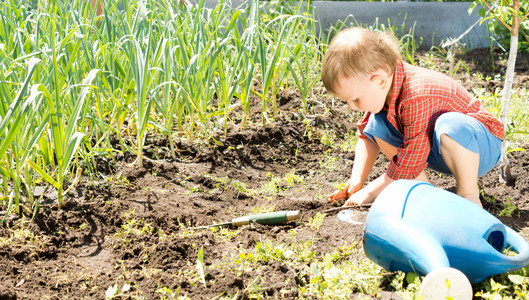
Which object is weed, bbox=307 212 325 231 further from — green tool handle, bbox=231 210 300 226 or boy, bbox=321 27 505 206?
boy, bbox=321 27 505 206

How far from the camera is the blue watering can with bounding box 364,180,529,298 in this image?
4.44 ft

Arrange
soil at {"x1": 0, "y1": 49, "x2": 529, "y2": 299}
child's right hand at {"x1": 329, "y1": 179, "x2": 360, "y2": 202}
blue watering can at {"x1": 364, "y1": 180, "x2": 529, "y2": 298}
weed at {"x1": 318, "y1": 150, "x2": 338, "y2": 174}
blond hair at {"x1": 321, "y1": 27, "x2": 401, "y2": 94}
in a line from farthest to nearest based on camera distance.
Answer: weed at {"x1": 318, "y1": 150, "x2": 338, "y2": 174}
child's right hand at {"x1": 329, "y1": 179, "x2": 360, "y2": 202}
blond hair at {"x1": 321, "y1": 27, "x2": 401, "y2": 94}
soil at {"x1": 0, "y1": 49, "x2": 529, "y2": 299}
blue watering can at {"x1": 364, "y1": 180, "x2": 529, "y2": 298}

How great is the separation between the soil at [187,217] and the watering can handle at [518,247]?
13.2 inches

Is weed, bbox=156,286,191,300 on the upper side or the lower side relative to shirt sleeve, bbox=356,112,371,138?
lower

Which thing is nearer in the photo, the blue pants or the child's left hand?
the blue pants

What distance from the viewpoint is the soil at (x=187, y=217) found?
1.51 meters

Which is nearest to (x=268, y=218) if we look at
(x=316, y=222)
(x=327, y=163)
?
(x=316, y=222)

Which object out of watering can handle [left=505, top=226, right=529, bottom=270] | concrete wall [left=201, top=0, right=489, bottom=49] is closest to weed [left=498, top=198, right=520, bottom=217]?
watering can handle [left=505, top=226, right=529, bottom=270]

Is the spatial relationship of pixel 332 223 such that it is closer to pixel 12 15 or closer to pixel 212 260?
pixel 212 260

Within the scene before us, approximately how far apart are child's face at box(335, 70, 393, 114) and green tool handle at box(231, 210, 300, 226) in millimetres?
436

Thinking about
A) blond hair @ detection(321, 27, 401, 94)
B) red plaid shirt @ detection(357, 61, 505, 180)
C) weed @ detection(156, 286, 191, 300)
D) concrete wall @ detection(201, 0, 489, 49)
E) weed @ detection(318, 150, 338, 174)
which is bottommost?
weed @ detection(318, 150, 338, 174)

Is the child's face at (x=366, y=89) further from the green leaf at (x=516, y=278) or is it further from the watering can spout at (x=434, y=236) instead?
the green leaf at (x=516, y=278)

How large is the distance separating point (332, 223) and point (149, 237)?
629 millimetres

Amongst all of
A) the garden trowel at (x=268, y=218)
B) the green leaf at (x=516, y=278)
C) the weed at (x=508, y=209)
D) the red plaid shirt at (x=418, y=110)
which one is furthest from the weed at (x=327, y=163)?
the green leaf at (x=516, y=278)
